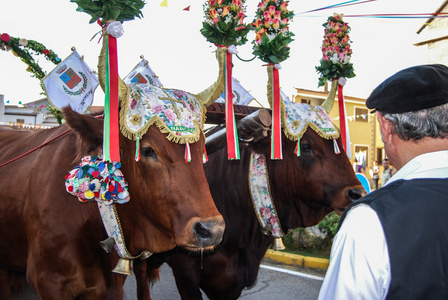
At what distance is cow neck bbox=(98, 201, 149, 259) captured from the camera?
2.46m

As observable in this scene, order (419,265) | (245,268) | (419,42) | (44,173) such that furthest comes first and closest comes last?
(419,42) < (245,268) < (44,173) < (419,265)

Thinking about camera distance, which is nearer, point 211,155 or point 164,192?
point 164,192

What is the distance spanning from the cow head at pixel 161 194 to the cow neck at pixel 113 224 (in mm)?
49

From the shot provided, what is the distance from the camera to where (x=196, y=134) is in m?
2.45

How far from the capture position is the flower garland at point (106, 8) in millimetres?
2369

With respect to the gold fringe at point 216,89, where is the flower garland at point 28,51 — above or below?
above

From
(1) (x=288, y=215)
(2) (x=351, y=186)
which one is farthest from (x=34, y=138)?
(2) (x=351, y=186)

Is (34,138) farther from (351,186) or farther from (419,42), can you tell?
(419,42)

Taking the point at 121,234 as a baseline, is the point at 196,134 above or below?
above

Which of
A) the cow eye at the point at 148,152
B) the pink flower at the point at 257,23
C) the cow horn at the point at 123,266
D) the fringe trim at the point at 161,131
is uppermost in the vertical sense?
the pink flower at the point at 257,23

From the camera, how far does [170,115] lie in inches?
95.9

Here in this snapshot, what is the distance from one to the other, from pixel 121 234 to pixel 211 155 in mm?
1519

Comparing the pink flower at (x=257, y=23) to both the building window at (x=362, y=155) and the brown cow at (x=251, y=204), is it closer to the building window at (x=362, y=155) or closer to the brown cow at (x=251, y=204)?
the brown cow at (x=251, y=204)

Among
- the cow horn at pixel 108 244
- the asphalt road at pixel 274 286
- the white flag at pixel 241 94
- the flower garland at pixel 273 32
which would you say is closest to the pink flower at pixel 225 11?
the flower garland at pixel 273 32
